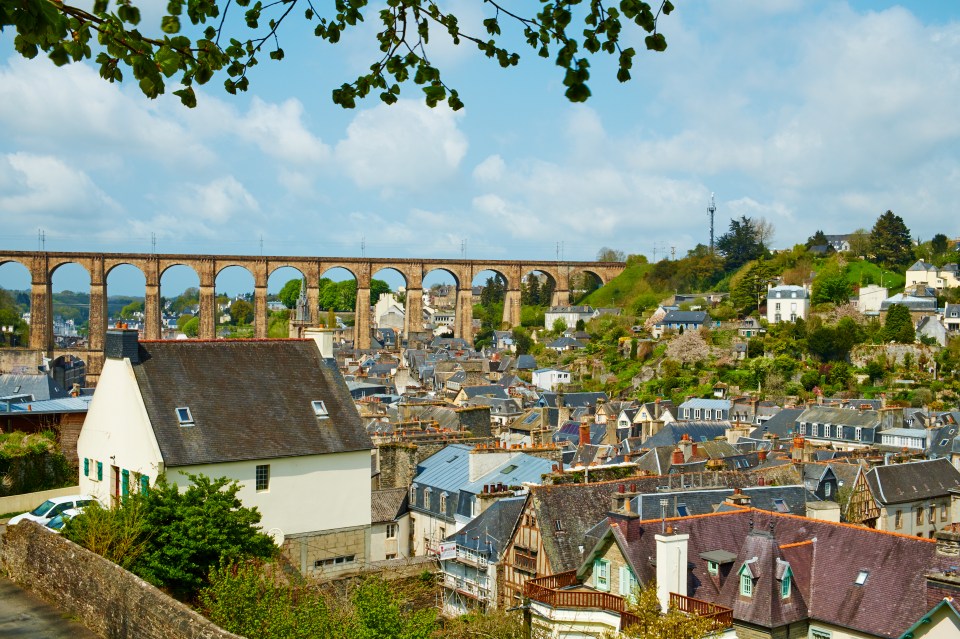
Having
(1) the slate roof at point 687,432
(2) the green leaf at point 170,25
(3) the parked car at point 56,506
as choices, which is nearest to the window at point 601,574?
(3) the parked car at point 56,506

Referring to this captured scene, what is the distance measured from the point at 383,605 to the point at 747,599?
21.2 feet

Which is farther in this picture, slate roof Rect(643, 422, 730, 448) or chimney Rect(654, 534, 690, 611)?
slate roof Rect(643, 422, 730, 448)

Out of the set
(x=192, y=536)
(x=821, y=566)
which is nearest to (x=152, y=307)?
(x=192, y=536)

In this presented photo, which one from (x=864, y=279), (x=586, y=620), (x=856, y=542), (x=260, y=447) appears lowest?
(x=586, y=620)

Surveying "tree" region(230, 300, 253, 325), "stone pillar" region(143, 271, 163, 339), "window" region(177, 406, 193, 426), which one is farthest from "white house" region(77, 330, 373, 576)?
"tree" region(230, 300, 253, 325)

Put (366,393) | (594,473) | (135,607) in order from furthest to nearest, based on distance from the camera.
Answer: (366,393) < (594,473) < (135,607)

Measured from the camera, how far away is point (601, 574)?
51.7 ft

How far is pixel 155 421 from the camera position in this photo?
17.4 m

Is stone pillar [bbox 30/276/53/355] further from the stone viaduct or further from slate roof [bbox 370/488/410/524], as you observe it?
slate roof [bbox 370/488/410/524]

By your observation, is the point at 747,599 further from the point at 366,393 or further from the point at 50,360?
the point at 50,360

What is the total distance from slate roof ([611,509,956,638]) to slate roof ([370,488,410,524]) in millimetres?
8810

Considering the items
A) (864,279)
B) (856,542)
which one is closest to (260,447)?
(856,542)

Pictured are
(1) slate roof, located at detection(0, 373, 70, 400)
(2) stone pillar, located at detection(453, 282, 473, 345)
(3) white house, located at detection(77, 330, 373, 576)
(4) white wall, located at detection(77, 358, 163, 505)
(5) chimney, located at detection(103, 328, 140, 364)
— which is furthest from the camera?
(2) stone pillar, located at detection(453, 282, 473, 345)

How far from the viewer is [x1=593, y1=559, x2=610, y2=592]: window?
615 inches
